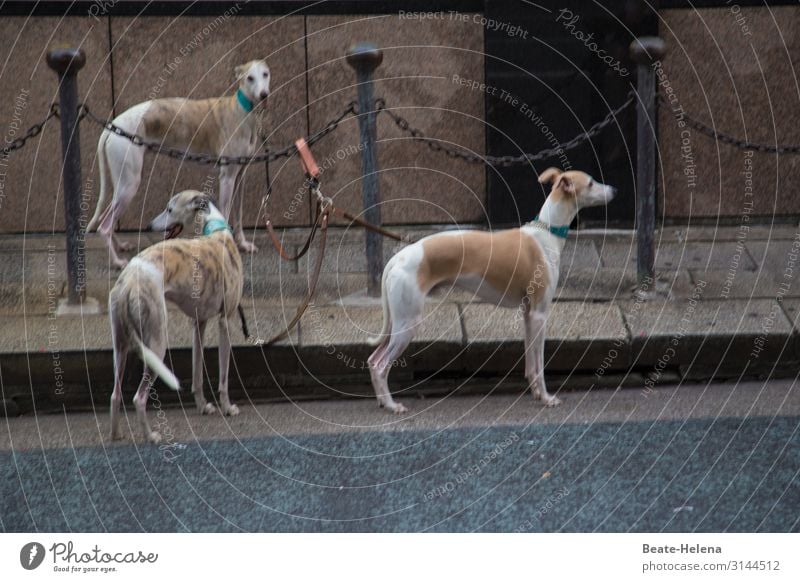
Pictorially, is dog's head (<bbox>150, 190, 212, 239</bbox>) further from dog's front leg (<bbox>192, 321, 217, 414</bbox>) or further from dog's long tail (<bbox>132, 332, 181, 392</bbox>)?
dog's long tail (<bbox>132, 332, 181, 392</bbox>)

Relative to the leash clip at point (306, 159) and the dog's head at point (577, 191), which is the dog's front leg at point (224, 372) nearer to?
the leash clip at point (306, 159)

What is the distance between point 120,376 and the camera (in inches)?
257

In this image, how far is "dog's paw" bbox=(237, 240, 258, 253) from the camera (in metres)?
8.34

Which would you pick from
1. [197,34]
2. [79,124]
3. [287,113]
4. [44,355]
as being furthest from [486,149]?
[44,355]

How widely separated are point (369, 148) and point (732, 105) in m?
2.58

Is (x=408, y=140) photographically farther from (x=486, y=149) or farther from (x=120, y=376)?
(x=120, y=376)

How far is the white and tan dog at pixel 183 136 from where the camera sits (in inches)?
313

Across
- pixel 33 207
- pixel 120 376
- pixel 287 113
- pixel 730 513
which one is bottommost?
pixel 730 513

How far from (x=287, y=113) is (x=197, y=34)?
74 cm

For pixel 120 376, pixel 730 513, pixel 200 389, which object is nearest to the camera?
pixel 730 513

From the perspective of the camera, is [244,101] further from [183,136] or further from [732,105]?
[732,105]

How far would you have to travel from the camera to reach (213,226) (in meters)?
6.84

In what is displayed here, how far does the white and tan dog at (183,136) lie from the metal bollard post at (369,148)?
0.65 meters

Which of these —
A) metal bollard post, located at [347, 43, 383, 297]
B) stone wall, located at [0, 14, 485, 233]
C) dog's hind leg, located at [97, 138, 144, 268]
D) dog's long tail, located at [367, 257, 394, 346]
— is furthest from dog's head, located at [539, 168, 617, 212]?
dog's hind leg, located at [97, 138, 144, 268]
